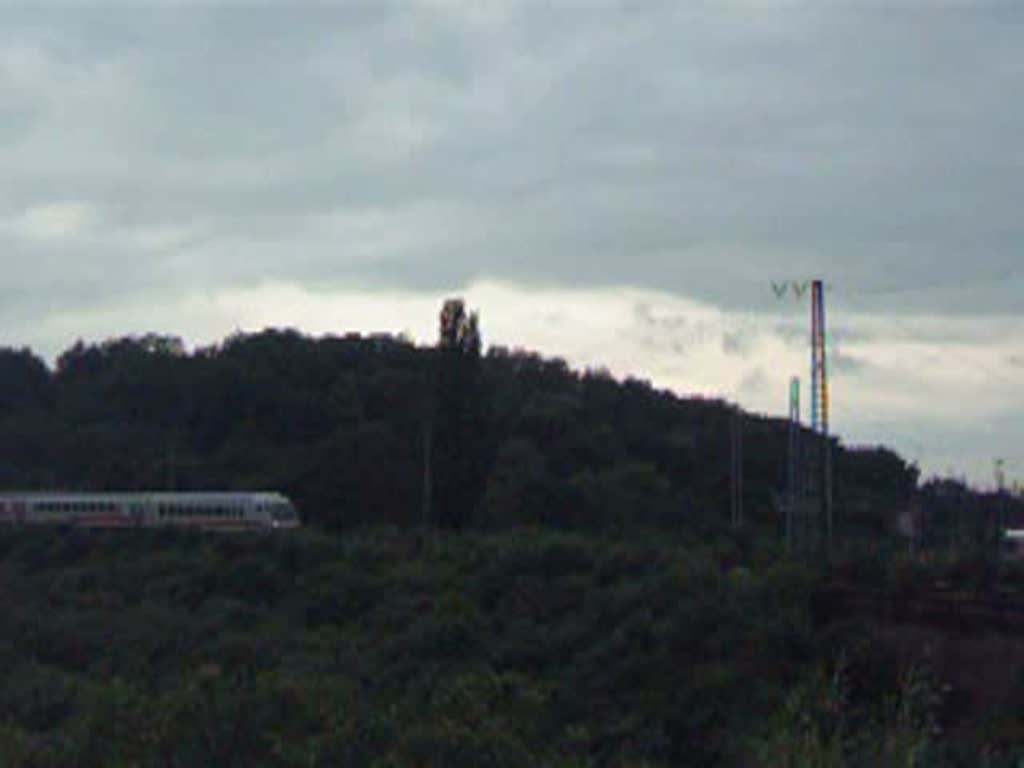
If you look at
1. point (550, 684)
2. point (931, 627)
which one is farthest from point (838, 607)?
point (550, 684)

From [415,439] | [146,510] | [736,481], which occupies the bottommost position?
[146,510]

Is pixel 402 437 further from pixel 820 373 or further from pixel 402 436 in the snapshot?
pixel 820 373

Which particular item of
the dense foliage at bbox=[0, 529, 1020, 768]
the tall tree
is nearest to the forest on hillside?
the tall tree

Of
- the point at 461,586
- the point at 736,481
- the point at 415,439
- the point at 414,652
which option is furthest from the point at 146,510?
the point at 414,652

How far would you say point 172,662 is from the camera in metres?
46.0

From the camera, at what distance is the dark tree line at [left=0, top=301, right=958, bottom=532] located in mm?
69562

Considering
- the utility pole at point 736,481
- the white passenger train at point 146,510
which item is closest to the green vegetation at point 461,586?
the utility pole at point 736,481

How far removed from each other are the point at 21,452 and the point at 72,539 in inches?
1163

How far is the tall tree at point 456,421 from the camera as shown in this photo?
212 ft

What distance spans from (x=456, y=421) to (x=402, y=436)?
21.7m

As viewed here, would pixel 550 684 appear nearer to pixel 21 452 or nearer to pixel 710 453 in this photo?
pixel 710 453

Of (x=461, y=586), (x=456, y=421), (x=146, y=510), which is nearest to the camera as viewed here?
(x=461, y=586)

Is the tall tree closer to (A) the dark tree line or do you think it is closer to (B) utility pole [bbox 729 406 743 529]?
(A) the dark tree line

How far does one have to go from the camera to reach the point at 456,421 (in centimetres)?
6444
